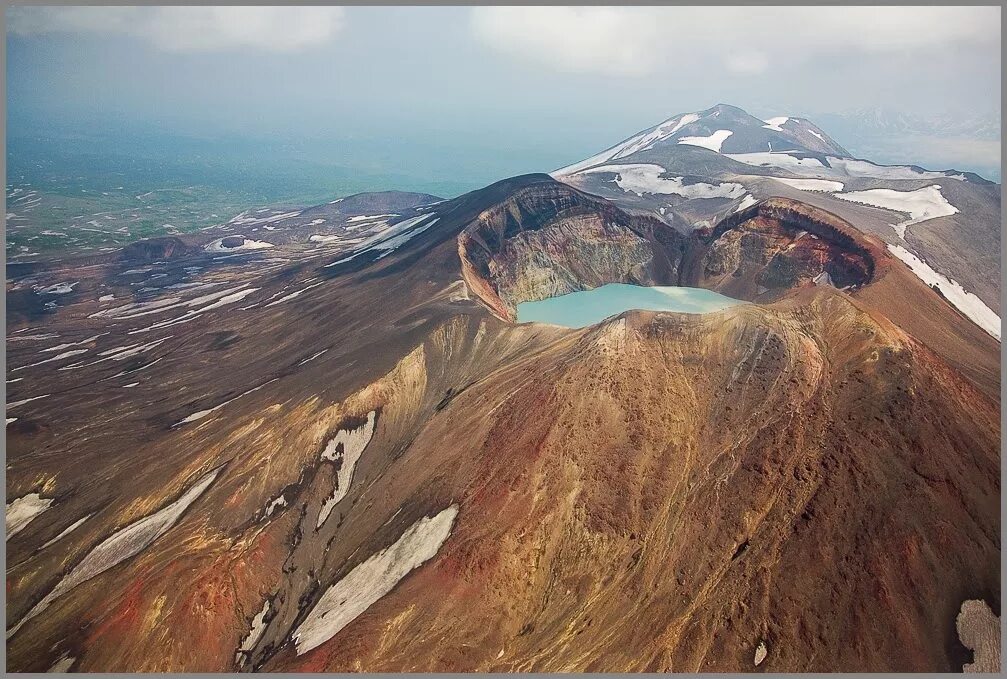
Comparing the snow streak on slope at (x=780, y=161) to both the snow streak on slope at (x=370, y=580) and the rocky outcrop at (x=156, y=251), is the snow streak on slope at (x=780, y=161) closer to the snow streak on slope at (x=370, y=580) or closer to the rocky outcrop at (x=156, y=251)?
the snow streak on slope at (x=370, y=580)

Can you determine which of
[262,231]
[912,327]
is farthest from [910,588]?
[262,231]

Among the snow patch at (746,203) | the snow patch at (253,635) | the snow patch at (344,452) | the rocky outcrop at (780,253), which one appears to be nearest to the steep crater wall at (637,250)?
the rocky outcrop at (780,253)

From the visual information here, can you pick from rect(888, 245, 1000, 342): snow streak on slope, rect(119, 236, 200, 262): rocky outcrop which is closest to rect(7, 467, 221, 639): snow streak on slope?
rect(888, 245, 1000, 342): snow streak on slope

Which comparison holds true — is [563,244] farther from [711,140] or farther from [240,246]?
[711,140]

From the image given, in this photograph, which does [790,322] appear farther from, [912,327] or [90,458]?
[90,458]

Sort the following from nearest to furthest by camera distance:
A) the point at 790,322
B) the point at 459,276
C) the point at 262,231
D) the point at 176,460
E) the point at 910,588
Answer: the point at 910,588 → the point at 790,322 → the point at 176,460 → the point at 459,276 → the point at 262,231

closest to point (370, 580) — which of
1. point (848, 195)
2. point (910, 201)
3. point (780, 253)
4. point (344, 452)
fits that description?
point (344, 452)

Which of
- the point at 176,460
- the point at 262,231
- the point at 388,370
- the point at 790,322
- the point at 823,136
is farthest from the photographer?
the point at 823,136

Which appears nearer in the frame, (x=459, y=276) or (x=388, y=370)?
(x=388, y=370)
